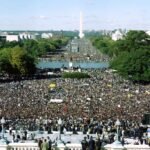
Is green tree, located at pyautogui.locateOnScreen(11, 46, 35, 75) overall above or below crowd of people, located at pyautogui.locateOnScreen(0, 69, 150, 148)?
below

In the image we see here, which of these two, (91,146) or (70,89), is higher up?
(91,146)

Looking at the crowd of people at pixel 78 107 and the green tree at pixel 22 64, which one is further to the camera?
the green tree at pixel 22 64

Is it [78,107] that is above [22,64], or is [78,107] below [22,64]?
above

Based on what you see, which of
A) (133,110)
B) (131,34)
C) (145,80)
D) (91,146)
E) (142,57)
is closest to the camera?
(91,146)

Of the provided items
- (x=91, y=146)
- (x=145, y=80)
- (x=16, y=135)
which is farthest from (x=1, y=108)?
(x=145, y=80)

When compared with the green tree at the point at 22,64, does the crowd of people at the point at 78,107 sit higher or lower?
higher

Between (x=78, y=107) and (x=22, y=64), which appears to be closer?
(x=78, y=107)

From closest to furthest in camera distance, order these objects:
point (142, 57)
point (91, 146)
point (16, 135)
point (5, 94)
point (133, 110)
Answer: point (91, 146)
point (16, 135)
point (133, 110)
point (5, 94)
point (142, 57)

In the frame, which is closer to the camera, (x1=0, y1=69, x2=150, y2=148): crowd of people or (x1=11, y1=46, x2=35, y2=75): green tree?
(x1=0, y1=69, x2=150, y2=148): crowd of people

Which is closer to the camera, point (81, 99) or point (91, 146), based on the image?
point (91, 146)

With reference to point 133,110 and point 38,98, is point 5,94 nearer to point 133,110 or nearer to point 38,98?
point 38,98

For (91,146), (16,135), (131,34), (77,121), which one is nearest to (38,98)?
(77,121)
